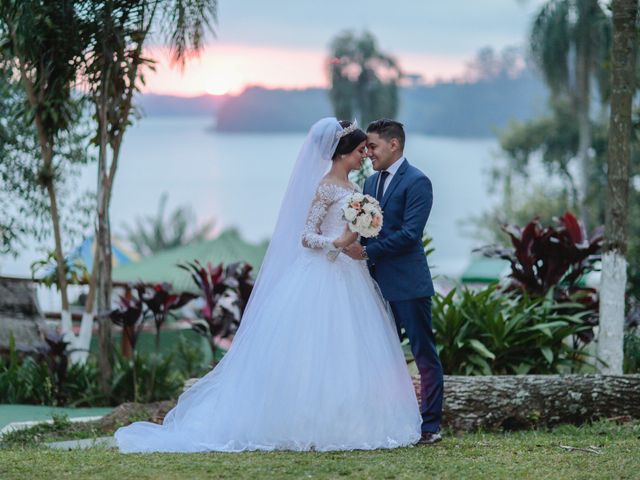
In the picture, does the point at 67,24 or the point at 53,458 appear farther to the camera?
the point at 67,24

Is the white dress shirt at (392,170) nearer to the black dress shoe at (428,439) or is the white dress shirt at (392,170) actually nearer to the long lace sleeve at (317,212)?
the long lace sleeve at (317,212)

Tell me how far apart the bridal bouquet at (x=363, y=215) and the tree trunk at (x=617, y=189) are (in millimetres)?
2965

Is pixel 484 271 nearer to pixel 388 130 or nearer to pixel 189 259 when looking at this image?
pixel 189 259

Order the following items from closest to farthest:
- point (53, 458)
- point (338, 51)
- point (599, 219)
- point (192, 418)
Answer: point (53, 458) → point (192, 418) → point (599, 219) → point (338, 51)

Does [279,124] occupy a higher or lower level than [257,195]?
higher

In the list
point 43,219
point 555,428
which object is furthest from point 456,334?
point 43,219

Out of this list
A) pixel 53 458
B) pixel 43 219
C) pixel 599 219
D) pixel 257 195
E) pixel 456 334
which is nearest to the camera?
pixel 53 458

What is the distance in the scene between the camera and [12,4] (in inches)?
400

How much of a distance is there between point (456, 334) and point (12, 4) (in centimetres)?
530

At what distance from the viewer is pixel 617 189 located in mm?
8484

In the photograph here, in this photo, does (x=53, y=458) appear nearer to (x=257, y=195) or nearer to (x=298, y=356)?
(x=298, y=356)

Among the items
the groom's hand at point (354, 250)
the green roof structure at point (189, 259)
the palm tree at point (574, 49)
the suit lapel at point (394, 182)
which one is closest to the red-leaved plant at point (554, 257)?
the suit lapel at point (394, 182)

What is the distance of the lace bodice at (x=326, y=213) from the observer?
6.65 m

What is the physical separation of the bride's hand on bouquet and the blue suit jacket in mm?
114
